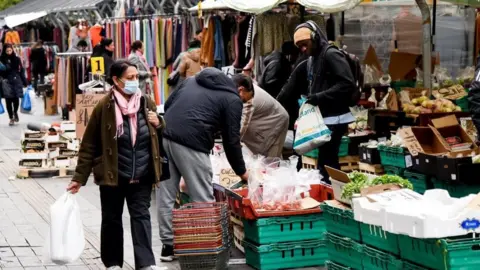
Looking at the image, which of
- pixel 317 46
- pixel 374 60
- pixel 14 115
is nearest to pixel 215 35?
pixel 374 60

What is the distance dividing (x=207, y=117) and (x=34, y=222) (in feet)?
12.0

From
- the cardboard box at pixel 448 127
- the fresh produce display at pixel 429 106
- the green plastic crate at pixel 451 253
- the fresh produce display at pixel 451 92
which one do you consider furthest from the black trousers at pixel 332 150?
the green plastic crate at pixel 451 253

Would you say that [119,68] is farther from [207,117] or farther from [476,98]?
[476,98]

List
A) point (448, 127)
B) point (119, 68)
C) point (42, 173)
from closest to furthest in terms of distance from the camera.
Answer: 1. point (119, 68)
2. point (448, 127)
3. point (42, 173)

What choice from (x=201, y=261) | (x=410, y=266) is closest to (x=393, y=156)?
(x=201, y=261)

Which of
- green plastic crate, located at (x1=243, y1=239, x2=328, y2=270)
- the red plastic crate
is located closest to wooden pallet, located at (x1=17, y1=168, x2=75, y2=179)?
the red plastic crate

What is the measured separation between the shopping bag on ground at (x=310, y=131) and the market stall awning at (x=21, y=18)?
23.6m

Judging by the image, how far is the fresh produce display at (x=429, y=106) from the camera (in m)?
12.3

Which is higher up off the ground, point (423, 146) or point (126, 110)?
point (126, 110)

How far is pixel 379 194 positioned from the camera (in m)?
7.66

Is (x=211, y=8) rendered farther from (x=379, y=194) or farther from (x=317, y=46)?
(x=379, y=194)

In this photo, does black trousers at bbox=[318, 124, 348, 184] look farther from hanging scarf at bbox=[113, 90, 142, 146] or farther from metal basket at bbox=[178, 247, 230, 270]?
hanging scarf at bbox=[113, 90, 142, 146]

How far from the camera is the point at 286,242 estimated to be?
9102 mm

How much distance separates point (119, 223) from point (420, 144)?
3324mm
